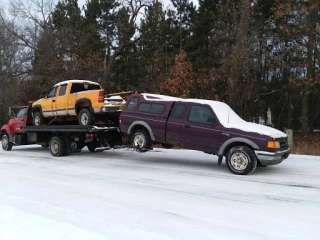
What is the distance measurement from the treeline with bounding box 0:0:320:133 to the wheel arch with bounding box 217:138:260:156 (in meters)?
11.3

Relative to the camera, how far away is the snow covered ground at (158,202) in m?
4.91

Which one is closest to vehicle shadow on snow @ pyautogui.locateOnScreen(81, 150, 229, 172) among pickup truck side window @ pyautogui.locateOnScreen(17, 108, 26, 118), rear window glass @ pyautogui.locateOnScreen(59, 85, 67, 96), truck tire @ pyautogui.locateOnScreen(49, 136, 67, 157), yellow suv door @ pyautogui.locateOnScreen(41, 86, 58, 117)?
truck tire @ pyautogui.locateOnScreen(49, 136, 67, 157)

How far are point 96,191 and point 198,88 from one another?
1574 cm

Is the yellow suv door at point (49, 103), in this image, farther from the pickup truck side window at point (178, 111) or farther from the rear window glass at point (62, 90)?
the pickup truck side window at point (178, 111)

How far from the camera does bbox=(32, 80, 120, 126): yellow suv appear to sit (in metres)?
11.8

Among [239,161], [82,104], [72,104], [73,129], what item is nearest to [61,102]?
[72,104]

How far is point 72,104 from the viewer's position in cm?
1256

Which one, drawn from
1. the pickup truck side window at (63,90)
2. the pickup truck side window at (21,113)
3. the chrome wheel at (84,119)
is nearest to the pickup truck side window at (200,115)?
the chrome wheel at (84,119)

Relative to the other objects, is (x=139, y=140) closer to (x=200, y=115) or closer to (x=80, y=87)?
(x=200, y=115)

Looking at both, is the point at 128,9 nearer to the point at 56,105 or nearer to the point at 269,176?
the point at 56,105

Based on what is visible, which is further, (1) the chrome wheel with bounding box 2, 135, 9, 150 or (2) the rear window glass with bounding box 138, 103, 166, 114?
(1) the chrome wheel with bounding box 2, 135, 9, 150

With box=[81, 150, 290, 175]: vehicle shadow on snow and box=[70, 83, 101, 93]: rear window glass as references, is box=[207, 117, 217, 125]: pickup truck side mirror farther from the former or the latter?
box=[70, 83, 101, 93]: rear window glass

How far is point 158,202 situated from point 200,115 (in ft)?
12.3

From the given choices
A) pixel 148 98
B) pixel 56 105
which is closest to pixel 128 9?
pixel 56 105
